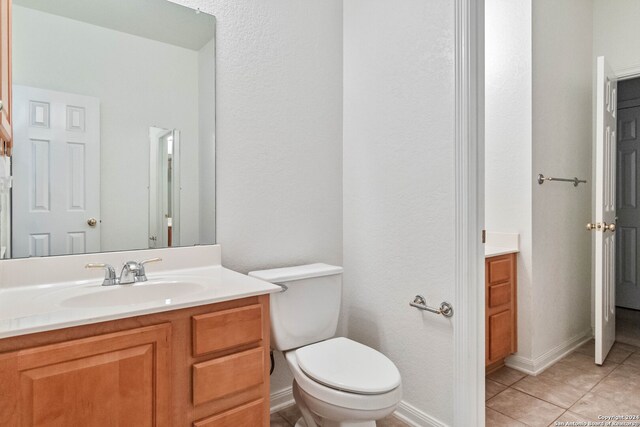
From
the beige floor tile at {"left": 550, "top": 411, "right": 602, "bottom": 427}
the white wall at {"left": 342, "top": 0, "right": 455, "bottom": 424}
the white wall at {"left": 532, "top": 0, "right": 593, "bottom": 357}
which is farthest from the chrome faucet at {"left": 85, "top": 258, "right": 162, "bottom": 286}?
the white wall at {"left": 532, "top": 0, "right": 593, "bottom": 357}

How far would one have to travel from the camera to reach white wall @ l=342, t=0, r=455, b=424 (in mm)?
1634

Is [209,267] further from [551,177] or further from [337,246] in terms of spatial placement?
[551,177]

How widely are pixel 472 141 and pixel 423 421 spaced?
4.27 ft

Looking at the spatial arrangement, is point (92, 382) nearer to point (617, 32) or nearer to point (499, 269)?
point (499, 269)

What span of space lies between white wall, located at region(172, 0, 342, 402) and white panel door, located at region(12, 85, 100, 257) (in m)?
0.51

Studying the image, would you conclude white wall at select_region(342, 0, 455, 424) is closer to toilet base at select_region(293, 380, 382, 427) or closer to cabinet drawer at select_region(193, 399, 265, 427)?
toilet base at select_region(293, 380, 382, 427)

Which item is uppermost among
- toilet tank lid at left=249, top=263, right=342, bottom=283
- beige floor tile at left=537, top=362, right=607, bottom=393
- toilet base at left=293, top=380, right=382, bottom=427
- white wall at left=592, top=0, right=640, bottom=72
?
white wall at left=592, top=0, right=640, bottom=72

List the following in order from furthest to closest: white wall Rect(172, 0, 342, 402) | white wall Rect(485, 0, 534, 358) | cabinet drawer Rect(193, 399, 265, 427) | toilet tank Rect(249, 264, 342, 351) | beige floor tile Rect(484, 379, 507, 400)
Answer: white wall Rect(485, 0, 534, 358) → beige floor tile Rect(484, 379, 507, 400) → white wall Rect(172, 0, 342, 402) → toilet tank Rect(249, 264, 342, 351) → cabinet drawer Rect(193, 399, 265, 427)

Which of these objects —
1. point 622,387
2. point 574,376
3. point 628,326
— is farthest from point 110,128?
point 628,326

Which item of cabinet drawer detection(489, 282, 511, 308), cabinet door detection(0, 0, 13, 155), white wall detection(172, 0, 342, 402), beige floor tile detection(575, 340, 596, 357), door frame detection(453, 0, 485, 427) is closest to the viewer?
cabinet door detection(0, 0, 13, 155)

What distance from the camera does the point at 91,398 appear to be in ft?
3.22

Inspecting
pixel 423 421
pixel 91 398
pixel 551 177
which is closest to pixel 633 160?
pixel 551 177

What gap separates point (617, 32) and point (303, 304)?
3.16 metres

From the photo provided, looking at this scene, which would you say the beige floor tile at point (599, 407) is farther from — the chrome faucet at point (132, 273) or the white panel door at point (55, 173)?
the white panel door at point (55, 173)
